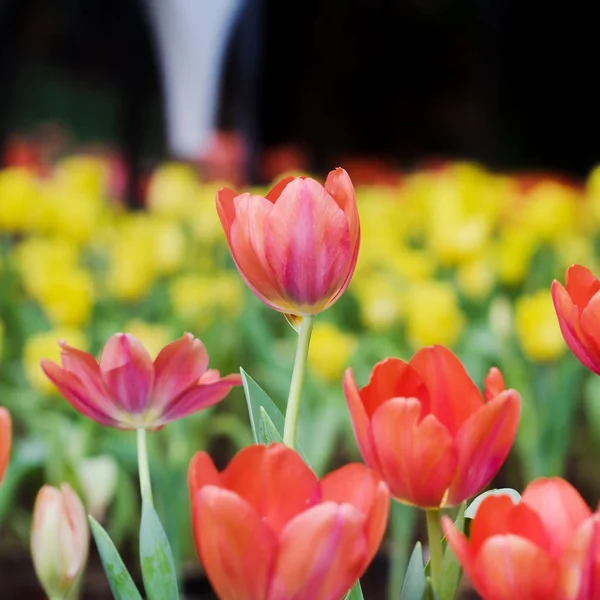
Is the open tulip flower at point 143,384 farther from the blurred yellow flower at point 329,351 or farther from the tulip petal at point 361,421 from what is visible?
the blurred yellow flower at point 329,351

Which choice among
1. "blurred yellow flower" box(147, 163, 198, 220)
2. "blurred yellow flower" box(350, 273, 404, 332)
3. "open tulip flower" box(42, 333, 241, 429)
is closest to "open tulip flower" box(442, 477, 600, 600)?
"open tulip flower" box(42, 333, 241, 429)

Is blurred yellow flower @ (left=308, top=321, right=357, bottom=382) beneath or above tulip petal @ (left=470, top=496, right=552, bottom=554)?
beneath

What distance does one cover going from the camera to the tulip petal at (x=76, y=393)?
32 centimetres

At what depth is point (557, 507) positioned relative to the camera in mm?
277

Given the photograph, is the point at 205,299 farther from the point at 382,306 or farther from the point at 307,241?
the point at 307,241

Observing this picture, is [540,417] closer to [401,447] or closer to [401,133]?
[401,447]

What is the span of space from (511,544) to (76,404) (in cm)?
15

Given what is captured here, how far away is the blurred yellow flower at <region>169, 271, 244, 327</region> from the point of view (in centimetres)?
120

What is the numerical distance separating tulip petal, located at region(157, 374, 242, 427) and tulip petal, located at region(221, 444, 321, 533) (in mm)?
60

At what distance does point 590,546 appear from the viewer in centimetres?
24

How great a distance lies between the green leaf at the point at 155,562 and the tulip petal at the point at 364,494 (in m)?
0.06

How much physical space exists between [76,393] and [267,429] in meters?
0.06

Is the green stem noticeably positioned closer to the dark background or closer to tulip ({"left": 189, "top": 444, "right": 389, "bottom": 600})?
tulip ({"left": 189, "top": 444, "right": 389, "bottom": 600})

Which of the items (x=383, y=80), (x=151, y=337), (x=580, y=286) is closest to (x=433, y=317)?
(x=151, y=337)
